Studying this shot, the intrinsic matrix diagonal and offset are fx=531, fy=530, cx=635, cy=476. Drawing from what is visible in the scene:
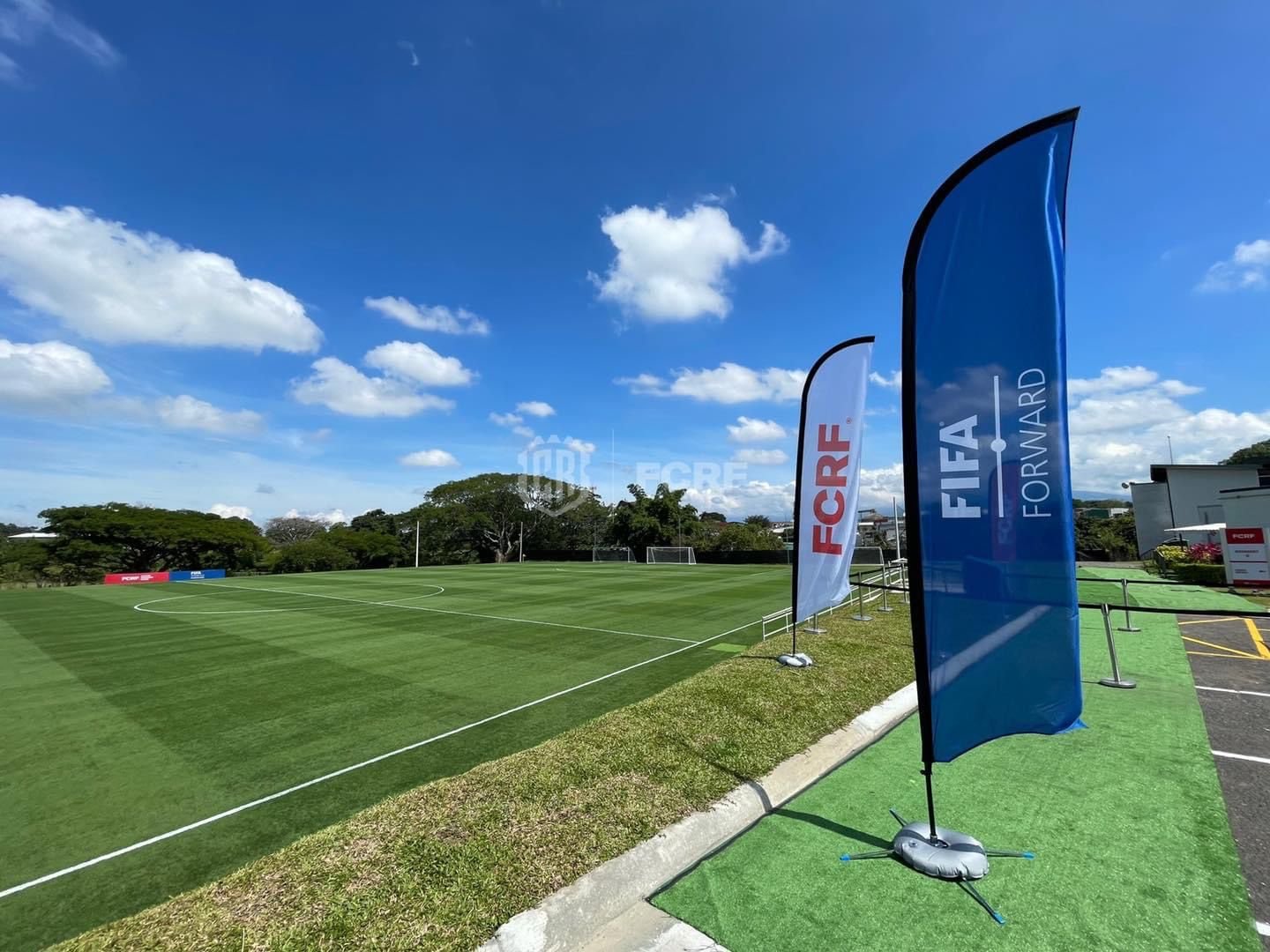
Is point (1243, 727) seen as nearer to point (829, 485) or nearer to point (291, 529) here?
point (829, 485)

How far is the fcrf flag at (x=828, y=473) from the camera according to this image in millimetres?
6531

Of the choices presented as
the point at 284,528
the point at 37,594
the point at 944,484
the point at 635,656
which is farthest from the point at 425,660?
the point at 284,528

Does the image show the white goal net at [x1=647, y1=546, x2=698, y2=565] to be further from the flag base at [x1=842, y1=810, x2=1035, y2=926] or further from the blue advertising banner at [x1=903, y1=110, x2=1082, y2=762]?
the blue advertising banner at [x1=903, y1=110, x2=1082, y2=762]

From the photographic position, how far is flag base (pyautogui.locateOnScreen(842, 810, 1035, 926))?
9.46ft

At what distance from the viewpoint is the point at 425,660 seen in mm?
9688

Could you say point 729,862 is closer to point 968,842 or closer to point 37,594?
point 968,842

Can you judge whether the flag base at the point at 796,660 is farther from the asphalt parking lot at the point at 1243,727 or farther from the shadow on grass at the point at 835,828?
the asphalt parking lot at the point at 1243,727

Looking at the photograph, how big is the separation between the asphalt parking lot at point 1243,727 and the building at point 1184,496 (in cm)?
2655

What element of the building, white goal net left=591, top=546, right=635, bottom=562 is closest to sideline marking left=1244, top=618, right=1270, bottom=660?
the building

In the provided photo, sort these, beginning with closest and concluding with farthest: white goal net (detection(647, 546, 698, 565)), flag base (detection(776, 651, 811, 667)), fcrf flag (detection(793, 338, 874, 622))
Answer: fcrf flag (detection(793, 338, 874, 622)) < flag base (detection(776, 651, 811, 667)) < white goal net (detection(647, 546, 698, 565))

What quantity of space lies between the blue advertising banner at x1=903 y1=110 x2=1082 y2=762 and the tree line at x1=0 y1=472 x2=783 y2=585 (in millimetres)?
41784

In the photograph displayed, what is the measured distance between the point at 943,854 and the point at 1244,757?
3.53m

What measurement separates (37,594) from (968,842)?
4096 cm

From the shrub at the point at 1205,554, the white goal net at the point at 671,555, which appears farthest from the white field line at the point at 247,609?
the shrub at the point at 1205,554
